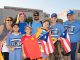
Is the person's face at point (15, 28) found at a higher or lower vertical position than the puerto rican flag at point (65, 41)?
higher

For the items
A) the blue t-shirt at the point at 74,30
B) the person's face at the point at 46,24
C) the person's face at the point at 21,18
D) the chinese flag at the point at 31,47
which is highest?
the person's face at the point at 21,18

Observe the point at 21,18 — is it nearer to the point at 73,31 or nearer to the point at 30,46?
the point at 30,46

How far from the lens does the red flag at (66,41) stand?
36.1ft

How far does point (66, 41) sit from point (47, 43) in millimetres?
700

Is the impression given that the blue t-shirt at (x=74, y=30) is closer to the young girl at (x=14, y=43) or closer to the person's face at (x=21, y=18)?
the person's face at (x=21, y=18)

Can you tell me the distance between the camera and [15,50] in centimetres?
1058

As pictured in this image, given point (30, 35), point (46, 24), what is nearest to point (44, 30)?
point (46, 24)

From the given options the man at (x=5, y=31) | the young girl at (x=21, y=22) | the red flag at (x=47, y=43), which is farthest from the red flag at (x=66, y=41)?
the man at (x=5, y=31)

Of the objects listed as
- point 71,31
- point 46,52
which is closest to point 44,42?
point 46,52

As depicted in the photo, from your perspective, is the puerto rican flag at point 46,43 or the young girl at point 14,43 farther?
the puerto rican flag at point 46,43

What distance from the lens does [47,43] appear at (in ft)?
36.4

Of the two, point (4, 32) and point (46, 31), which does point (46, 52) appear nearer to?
point (46, 31)

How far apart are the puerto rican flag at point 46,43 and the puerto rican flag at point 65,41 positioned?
43 centimetres

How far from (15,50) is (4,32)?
2.47 ft
